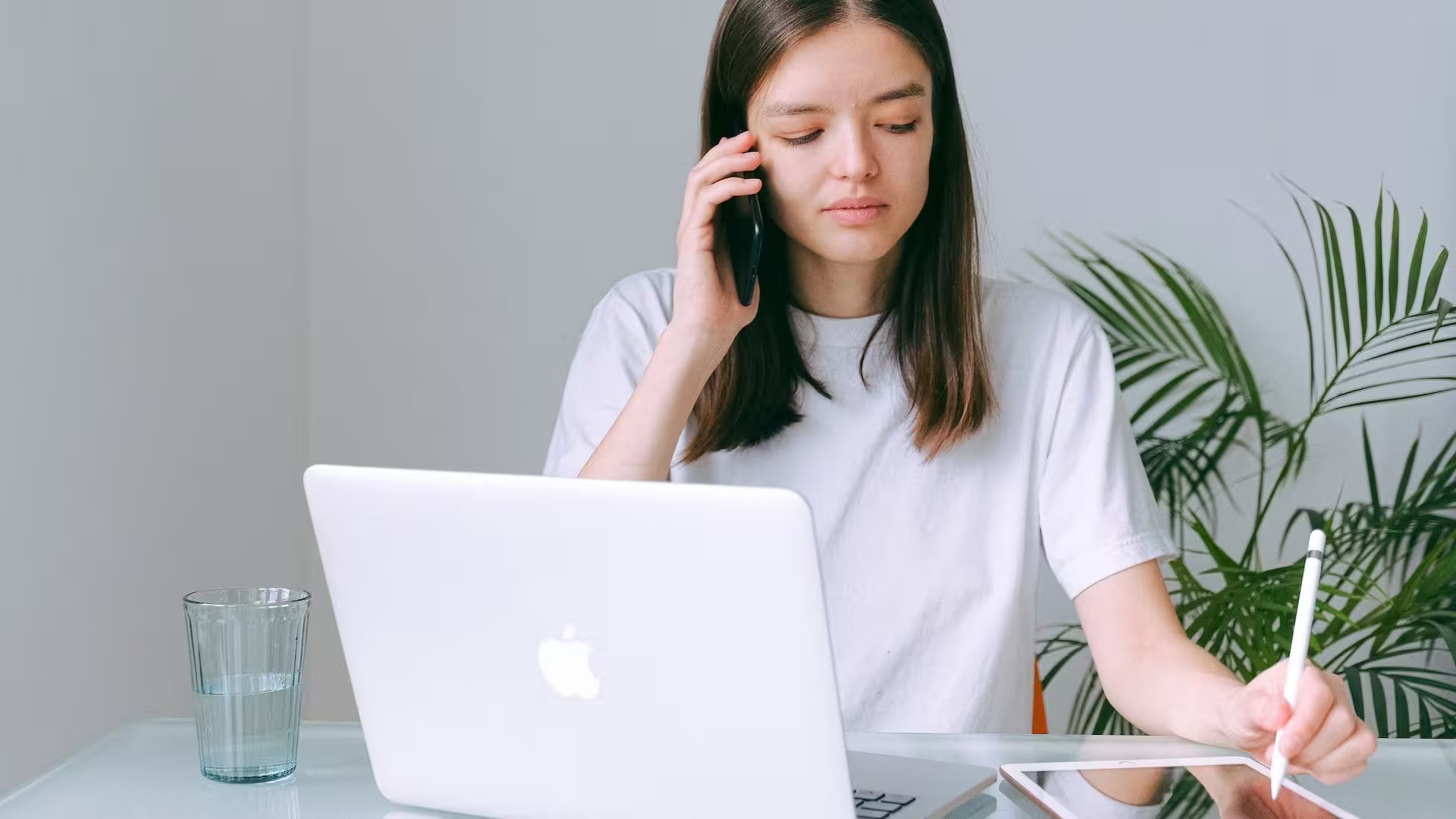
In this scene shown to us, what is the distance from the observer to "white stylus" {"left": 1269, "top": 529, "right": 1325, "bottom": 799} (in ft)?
2.96

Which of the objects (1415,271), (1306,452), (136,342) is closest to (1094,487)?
(1415,271)

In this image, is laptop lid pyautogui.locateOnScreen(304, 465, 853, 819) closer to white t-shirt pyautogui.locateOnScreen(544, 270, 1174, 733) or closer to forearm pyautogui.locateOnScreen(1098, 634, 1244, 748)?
forearm pyautogui.locateOnScreen(1098, 634, 1244, 748)

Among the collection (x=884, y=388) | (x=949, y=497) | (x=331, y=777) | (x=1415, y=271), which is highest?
(x=1415, y=271)

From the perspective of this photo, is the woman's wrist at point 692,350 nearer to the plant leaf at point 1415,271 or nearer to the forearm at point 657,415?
the forearm at point 657,415

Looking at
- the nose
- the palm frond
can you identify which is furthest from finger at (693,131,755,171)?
the palm frond

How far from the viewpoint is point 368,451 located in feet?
9.39

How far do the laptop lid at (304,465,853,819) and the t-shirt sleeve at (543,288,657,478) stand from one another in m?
0.71

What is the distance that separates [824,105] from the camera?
1.44 m

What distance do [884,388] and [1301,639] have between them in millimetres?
738

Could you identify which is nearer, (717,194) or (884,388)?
(717,194)

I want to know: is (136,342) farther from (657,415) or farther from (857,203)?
(857,203)

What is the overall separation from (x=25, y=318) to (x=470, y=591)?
4.22 feet

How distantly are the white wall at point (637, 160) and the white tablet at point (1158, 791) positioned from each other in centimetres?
174

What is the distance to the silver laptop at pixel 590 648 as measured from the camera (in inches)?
31.1
